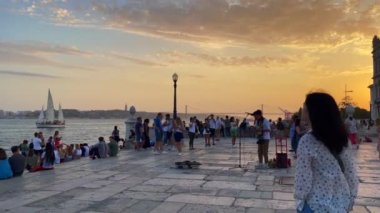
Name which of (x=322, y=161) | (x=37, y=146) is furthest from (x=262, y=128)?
(x=322, y=161)

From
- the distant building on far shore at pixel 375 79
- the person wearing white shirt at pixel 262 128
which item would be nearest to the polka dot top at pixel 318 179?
the person wearing white shirt at pixel 262 128

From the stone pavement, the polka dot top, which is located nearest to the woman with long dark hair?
the polka dot top

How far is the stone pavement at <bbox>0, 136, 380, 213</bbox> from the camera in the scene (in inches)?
334

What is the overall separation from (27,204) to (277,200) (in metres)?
4.83

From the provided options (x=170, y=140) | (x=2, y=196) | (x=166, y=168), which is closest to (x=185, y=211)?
(x=2, y=196)

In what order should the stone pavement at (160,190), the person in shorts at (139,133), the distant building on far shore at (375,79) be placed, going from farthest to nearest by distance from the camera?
the distant building on far shore at (375,79)
the person in shorts at (139,133)
the stone pavement at (160,190)

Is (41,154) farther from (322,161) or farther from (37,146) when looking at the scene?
(322,161)

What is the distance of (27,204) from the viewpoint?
8.76m

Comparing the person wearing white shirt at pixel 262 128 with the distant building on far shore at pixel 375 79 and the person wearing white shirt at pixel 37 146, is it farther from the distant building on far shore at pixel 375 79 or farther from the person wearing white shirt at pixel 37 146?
the distant building on far shore at pixel 375 79

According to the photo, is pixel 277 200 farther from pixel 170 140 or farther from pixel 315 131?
pixel 170 140

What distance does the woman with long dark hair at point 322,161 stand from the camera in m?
3.74

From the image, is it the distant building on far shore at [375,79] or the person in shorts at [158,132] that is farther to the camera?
the distant building on far shore at [375,79]

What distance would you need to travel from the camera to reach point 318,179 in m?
3.78

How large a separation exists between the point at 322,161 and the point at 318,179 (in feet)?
0.51
